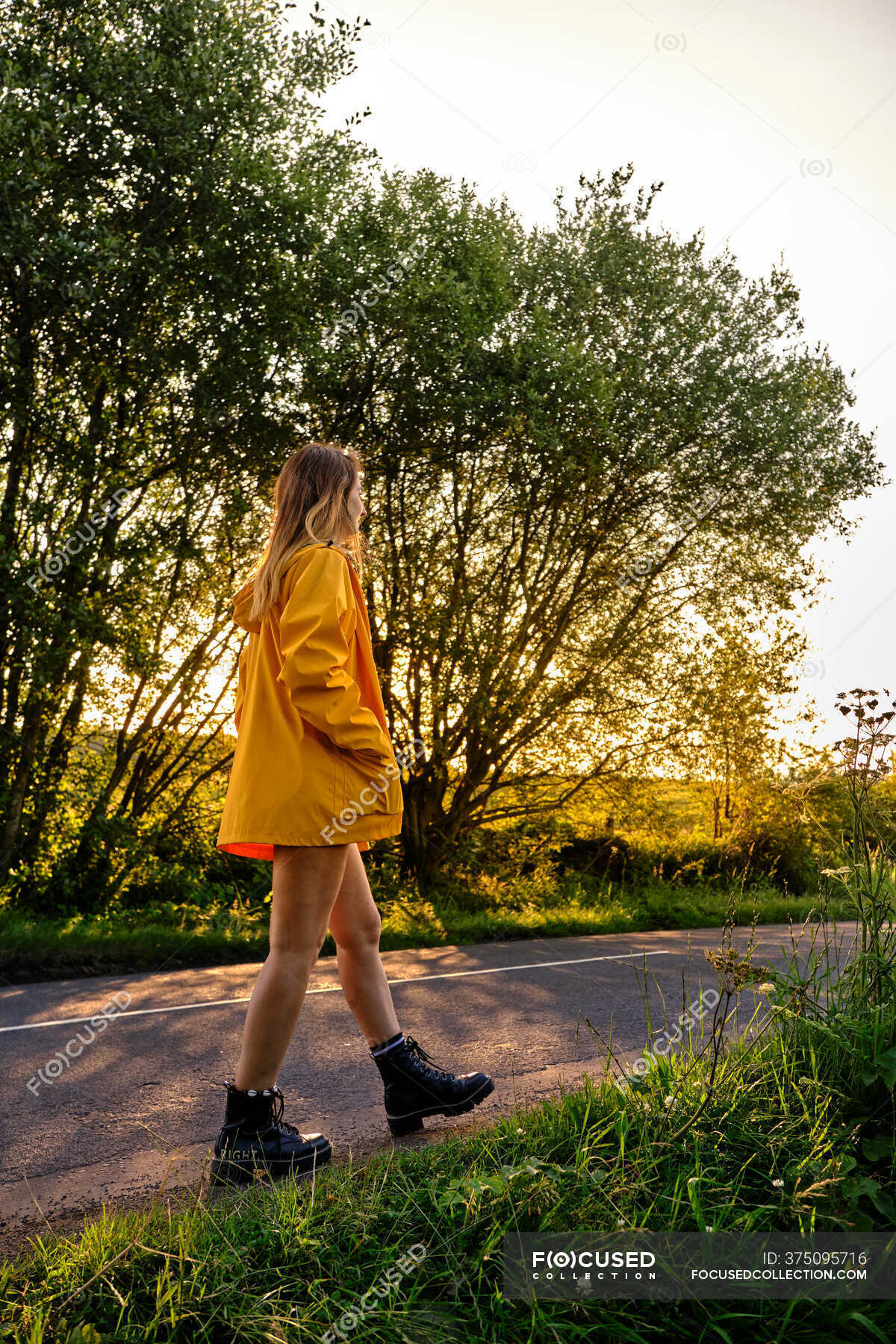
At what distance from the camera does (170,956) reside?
759cm

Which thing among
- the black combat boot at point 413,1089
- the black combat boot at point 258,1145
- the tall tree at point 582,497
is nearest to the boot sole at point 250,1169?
the black combat boot at point 258,1145

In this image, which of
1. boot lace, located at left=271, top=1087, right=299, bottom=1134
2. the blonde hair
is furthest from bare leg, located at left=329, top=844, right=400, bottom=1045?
the blonde hair

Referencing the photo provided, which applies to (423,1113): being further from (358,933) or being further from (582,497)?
(582,497)

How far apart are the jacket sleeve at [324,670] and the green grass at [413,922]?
1714mm

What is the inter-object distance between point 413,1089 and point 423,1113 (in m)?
0.10

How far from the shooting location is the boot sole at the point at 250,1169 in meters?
2.95

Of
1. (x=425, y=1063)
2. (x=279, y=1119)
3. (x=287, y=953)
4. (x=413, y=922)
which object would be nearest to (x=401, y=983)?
(x=413, y=922)

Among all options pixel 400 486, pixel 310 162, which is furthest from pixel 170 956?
pixel 310 162

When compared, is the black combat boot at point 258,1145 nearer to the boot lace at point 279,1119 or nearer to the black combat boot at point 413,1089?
the boot lace at point 279,1119

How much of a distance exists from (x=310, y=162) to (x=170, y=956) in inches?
300

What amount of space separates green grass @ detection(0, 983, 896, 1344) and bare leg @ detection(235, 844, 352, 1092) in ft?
1.33

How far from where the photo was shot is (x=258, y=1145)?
9.91 ft

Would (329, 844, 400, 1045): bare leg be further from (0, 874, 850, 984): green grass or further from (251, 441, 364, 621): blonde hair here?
(0, 874, 850, 984): green grass

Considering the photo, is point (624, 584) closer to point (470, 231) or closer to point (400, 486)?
point (400, 486)
